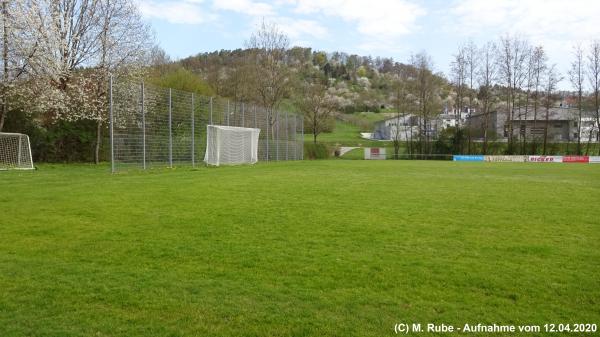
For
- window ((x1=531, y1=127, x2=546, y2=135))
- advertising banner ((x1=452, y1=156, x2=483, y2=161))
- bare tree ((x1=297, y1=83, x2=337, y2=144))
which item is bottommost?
advertising banner ((x1=452, y1=156, x2=483, y2=161))

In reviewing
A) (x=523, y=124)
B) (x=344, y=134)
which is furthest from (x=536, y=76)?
(x=344, y=134)

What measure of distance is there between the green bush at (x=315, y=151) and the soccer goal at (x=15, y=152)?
2669cm

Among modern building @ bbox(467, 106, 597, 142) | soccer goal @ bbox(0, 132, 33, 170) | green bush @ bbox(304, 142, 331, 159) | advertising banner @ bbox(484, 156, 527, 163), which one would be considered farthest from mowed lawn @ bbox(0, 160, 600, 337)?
modern building @ bbox(467, 106, 597, 142)

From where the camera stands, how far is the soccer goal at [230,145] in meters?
23.3

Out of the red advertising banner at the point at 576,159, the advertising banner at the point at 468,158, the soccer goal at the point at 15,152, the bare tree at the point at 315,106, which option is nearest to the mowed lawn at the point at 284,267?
the soccer goal at the point at 15,152

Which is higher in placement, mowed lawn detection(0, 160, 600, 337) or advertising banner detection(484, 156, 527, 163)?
advertising banner detection(484, 156, 527, 163)

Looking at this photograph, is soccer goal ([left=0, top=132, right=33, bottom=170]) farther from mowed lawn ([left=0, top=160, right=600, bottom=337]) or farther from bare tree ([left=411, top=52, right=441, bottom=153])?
bare tree ([left=411, top=52, right=441, bottom=153])

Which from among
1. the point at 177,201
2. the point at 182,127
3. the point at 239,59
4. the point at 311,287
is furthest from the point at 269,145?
the point at 311,287

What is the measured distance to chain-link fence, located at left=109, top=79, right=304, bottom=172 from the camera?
17.5 m

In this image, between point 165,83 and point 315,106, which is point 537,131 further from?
point 165,83

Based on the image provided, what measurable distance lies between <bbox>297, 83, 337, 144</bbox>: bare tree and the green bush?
19.7 feet

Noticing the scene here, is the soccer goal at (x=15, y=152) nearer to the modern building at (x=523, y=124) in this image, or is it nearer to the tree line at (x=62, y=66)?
the tree line at (x=62, y=66)

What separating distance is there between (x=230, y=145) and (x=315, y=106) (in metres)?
28.4

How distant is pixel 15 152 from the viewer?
1948 cm
